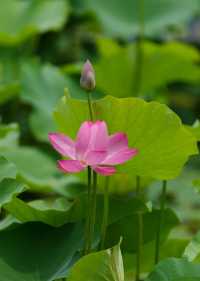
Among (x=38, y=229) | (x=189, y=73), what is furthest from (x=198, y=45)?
(x=38, y=229)

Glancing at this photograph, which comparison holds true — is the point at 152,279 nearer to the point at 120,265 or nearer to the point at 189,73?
the point at 120,265

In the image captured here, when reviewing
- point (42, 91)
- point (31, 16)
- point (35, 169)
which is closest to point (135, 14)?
point (31, 16)

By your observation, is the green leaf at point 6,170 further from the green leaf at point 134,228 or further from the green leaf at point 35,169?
the green leaf at point 35,169

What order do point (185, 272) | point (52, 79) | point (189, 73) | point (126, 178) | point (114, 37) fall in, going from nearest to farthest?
point (185, 272), point (126, 178), point (52, 79), point (189, 73), point (114, 37)

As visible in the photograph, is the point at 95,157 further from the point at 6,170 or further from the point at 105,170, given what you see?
the point at 6,170

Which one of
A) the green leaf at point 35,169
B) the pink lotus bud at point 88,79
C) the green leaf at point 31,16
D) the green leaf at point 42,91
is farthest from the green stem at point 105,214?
the green leaf at point 31,16

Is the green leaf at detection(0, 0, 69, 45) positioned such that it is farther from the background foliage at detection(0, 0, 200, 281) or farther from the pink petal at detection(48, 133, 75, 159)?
the pink petal at detection(48, 133, 75, 159)
